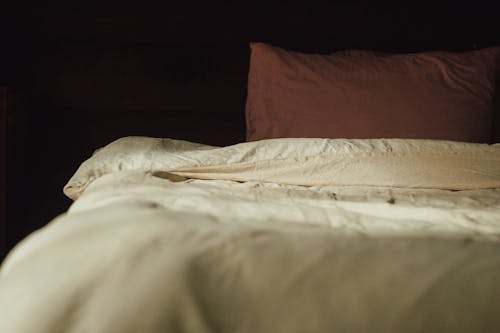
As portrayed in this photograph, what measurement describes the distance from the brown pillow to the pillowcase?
309 mm

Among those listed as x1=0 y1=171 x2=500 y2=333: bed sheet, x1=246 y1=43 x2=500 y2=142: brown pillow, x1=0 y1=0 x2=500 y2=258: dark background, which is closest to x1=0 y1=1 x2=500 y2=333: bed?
x1=0 y1=171 x2=500 y2=333: bed sheet

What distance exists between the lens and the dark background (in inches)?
65.9

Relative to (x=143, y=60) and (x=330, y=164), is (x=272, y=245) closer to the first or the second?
(x=330, y=164)

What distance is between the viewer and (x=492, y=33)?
192 cm

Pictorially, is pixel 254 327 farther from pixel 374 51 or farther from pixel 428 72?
pixel 374 51

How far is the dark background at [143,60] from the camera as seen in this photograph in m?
1.67

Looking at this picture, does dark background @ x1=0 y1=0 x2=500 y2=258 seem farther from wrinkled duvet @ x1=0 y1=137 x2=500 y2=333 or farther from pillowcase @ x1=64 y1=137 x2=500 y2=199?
wrinkled duvet @ x1=0 y1=137 x2=500 y2=333

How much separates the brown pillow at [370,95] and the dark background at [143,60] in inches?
7.8

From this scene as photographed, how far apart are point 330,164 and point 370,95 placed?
0.52 meters

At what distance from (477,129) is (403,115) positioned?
0.26 meters

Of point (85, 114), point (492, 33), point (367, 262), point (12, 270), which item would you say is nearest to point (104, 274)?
point (12, 270)

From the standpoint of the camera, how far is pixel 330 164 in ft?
3.66

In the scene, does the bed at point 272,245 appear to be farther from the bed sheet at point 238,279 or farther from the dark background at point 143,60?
the dark background at point 143,60

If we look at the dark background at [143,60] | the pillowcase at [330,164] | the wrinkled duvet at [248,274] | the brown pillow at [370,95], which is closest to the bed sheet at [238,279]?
the wrinkled duvet at [248,274]
